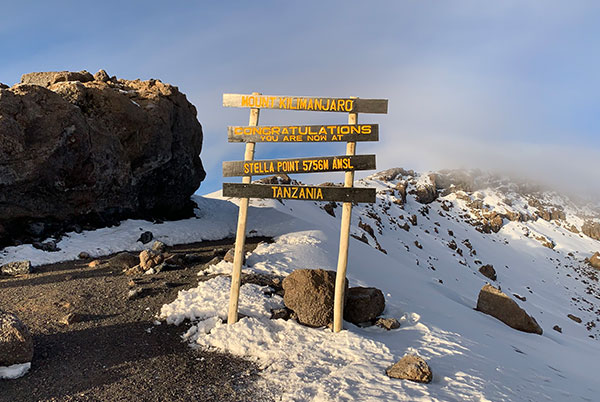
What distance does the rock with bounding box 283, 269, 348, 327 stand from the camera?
9141mm

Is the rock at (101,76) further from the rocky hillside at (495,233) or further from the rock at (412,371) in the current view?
the rock at (412,371)

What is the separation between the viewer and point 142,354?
24.9ft

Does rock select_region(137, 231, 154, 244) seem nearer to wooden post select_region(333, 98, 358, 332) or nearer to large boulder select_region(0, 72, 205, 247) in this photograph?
large boulder select_region(0, 72, 205, 247)

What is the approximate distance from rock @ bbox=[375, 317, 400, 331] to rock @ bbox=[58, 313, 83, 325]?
8.15 meters

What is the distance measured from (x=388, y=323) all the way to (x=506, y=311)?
28.2 ft

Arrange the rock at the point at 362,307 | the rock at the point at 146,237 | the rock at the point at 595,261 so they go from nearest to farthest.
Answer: the rock at the point at 362,307
the rock at the point at 146,237
the rock at the point at 595,261

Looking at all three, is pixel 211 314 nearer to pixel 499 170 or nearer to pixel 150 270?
pixel 150 270

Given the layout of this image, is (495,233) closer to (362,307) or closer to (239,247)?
(362,307)

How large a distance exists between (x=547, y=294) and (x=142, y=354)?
47.9 m

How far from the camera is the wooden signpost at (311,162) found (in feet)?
30.5

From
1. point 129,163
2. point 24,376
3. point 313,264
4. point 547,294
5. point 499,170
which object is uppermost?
point 499,170

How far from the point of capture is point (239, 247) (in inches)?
375

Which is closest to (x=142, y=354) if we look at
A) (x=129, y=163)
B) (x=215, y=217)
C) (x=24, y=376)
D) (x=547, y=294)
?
(x=24, y=376)

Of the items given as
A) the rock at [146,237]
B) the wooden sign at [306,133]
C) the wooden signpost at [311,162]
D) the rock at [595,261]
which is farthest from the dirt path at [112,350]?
the rock at [595,261]
